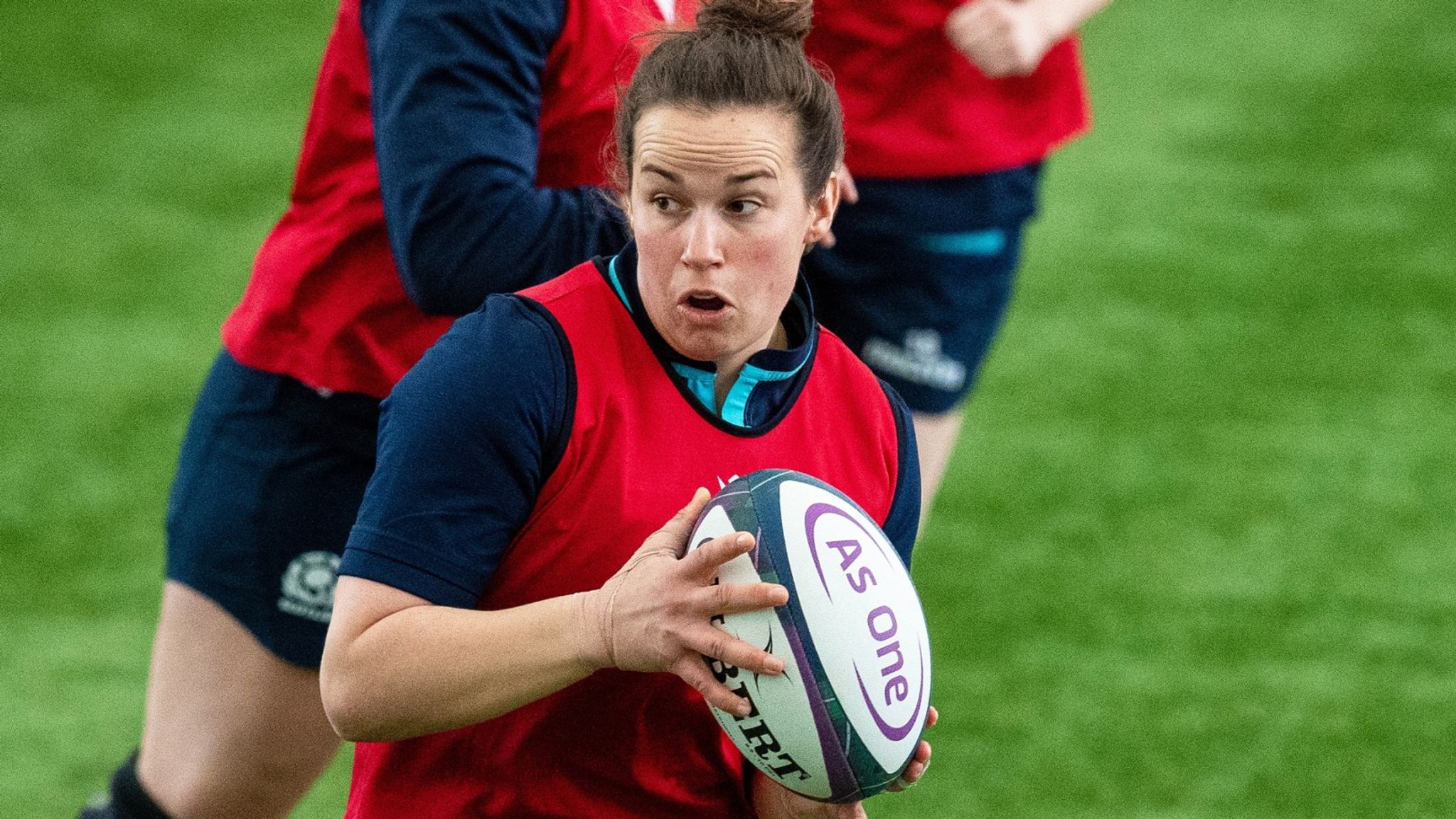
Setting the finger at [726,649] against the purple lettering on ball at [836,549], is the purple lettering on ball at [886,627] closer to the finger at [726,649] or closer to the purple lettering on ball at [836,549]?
the purple lettering on ball at [836,549]

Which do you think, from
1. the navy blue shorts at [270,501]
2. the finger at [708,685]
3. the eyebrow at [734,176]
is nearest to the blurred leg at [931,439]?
the navy blue shorts at [270,501]

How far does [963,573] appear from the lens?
205 inches

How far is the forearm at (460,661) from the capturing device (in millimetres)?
2082

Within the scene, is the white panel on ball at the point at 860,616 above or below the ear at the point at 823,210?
below

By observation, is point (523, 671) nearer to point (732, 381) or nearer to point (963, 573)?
point (732, 381)

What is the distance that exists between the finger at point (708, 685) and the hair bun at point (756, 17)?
773mm

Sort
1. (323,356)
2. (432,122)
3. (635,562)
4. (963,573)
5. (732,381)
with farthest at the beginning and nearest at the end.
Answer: (963,573)
(323,356)
(432,122)
(732,381)
(635,562)

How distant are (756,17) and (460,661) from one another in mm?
851

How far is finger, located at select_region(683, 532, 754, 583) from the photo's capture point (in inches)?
78.3

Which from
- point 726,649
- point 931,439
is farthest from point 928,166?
point 726,649

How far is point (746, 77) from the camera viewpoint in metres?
2.26

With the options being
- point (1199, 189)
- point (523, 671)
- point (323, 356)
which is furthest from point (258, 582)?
point (1199, 189)

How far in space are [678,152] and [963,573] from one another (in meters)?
3.15

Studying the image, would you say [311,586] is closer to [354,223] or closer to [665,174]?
[354,223]
